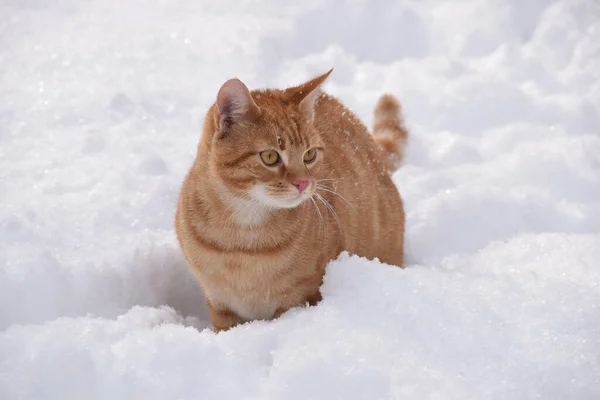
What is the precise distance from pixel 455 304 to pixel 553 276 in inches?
22.7

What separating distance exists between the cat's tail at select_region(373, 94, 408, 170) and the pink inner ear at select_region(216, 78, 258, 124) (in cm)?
149

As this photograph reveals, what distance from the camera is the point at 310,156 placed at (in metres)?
2.25

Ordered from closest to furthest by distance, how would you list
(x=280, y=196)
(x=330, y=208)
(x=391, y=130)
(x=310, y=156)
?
(x=280, y=196) < (x=310, y=156) < (x=330, y=208) < (x=391, y=130)

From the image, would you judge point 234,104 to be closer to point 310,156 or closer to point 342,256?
point 310,156

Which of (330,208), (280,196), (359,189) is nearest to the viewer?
(280,196)

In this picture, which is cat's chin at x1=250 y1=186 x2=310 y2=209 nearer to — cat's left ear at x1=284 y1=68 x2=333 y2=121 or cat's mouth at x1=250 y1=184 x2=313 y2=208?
cat's mouth at x1=250 y1=184 x2=313 y2=208

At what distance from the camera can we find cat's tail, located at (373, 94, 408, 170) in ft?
11.4

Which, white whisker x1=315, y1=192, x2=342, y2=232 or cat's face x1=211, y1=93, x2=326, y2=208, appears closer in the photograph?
cat's face x1=211, y1=93, x2=326, y2=208

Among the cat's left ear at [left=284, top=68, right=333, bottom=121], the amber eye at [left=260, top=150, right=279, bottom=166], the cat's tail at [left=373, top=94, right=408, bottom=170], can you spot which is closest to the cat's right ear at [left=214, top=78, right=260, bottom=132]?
the amber eye at [left=260, top=150, right=279, bottom=166]

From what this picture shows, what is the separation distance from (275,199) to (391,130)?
1586 mm

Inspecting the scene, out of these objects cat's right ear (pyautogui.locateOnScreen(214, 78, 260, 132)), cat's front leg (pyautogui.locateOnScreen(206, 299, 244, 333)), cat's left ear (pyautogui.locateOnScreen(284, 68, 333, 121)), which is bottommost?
cat's front leg (pyautogui.locateOnScreen(206, 299, 244, 333))

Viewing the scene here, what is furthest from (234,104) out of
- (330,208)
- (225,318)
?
(225,318)

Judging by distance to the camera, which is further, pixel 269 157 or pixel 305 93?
pixel 305 93

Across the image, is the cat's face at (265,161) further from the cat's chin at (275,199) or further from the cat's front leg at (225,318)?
the cat's front leg at (225,318)
